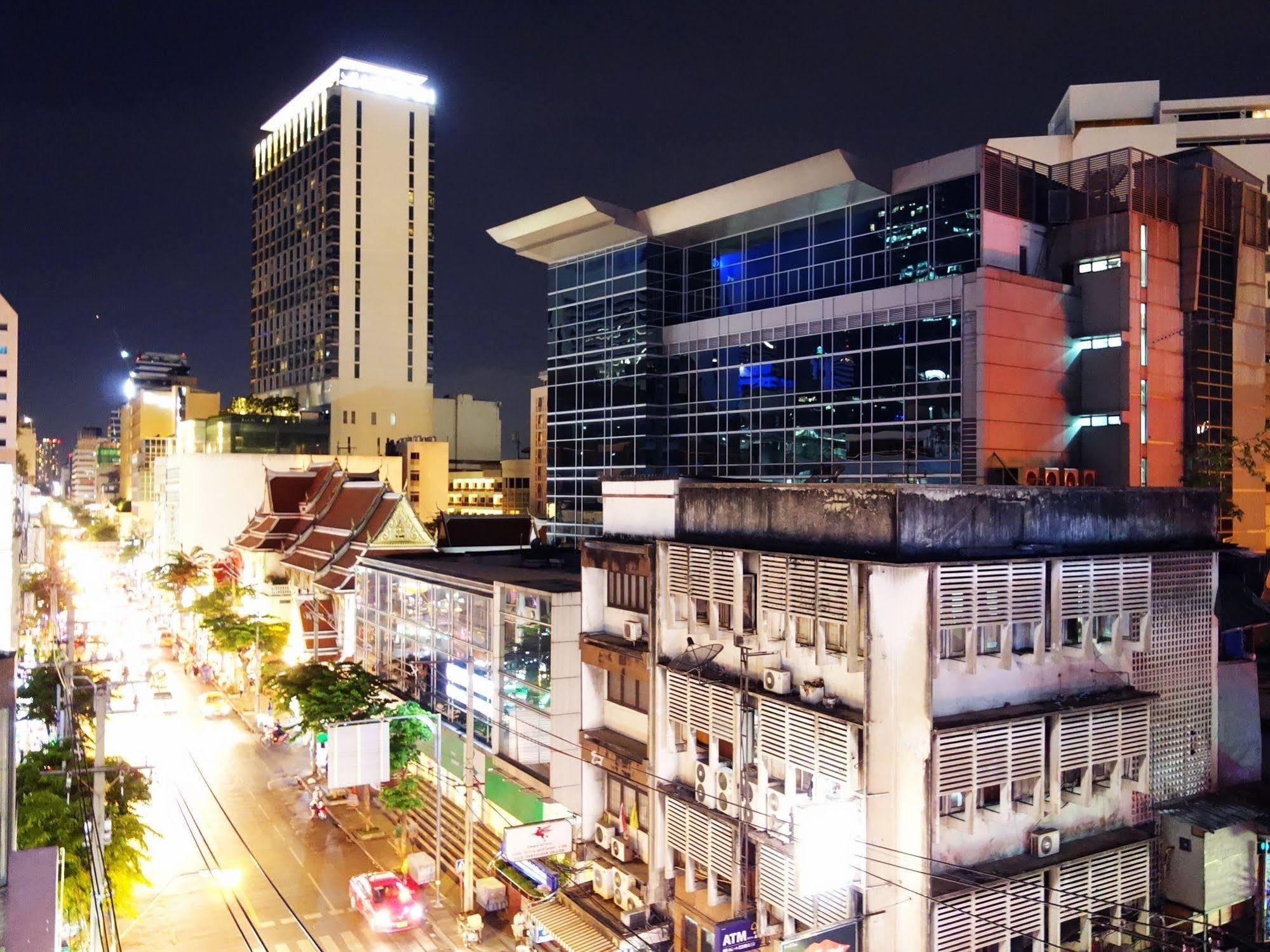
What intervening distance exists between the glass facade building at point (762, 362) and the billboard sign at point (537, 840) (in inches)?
1151

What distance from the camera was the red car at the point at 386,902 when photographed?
33094 millimetres

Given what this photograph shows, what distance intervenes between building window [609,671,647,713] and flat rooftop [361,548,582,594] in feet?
11.5

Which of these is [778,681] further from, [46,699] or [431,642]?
[46,699]

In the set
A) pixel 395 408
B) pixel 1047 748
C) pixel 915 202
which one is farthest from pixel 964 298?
pixel 395 408

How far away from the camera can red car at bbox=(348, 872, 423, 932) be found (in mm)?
33094

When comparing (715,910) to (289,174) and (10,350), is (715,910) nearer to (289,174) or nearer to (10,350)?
(10,350)

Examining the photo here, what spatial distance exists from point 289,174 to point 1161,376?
139959 mm

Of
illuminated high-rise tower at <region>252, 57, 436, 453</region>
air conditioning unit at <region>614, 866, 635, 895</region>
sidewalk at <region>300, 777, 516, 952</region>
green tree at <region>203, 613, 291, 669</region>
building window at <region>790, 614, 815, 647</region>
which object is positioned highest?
illuminated high-rise tower at <region>252, 57, 436, 453</region>

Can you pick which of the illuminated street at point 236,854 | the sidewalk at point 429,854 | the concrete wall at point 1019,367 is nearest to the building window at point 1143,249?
the concrete wall at point 1019,367

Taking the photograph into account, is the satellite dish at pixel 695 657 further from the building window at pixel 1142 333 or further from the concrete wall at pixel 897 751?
the building window at pixel 1142 333

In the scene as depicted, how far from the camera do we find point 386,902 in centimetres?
3378

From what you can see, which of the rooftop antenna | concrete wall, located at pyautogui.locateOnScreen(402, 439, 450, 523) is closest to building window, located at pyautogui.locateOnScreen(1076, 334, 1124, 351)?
the rooftop antenna

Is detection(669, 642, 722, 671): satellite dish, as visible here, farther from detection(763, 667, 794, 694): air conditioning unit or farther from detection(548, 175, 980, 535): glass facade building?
detection(548, 175, 980, 535): glass facade building

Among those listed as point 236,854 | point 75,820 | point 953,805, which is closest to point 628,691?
point 953,805
